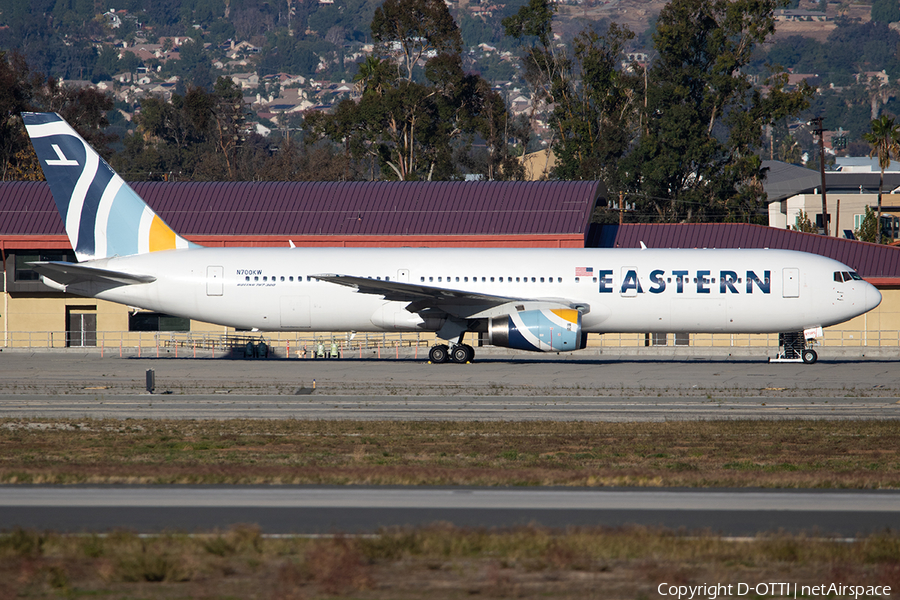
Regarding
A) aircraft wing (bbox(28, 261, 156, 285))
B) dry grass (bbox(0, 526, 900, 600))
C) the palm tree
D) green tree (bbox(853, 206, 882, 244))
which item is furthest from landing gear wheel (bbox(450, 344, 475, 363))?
the palm tree

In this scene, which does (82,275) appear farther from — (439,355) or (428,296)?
(439,355)

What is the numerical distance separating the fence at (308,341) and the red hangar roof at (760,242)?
3.55m

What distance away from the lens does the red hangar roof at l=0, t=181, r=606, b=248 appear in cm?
4975

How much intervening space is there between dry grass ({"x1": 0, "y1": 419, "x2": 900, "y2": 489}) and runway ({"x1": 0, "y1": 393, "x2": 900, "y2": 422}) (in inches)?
48.8

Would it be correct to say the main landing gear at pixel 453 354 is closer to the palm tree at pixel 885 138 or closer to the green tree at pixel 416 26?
the palm tree at pixel 885 138

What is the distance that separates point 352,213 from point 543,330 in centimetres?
2027

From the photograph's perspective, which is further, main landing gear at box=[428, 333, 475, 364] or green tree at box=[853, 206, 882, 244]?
green tree at box=[853, 206, 882, 244]

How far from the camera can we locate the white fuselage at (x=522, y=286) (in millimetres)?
35250

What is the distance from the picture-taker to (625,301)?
35.3 metres

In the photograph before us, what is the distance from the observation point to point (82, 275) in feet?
117

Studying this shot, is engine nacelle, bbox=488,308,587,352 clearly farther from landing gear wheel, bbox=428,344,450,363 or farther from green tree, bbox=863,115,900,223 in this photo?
green tree, bbox=863,115,900,223

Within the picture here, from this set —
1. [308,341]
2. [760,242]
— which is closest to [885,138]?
[760,242]

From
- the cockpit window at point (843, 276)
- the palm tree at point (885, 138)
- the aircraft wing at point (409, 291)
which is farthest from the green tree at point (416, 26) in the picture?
the cockpit window at point (843, 276)

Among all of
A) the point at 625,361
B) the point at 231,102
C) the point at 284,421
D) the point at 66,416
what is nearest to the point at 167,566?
the point at 284,421
